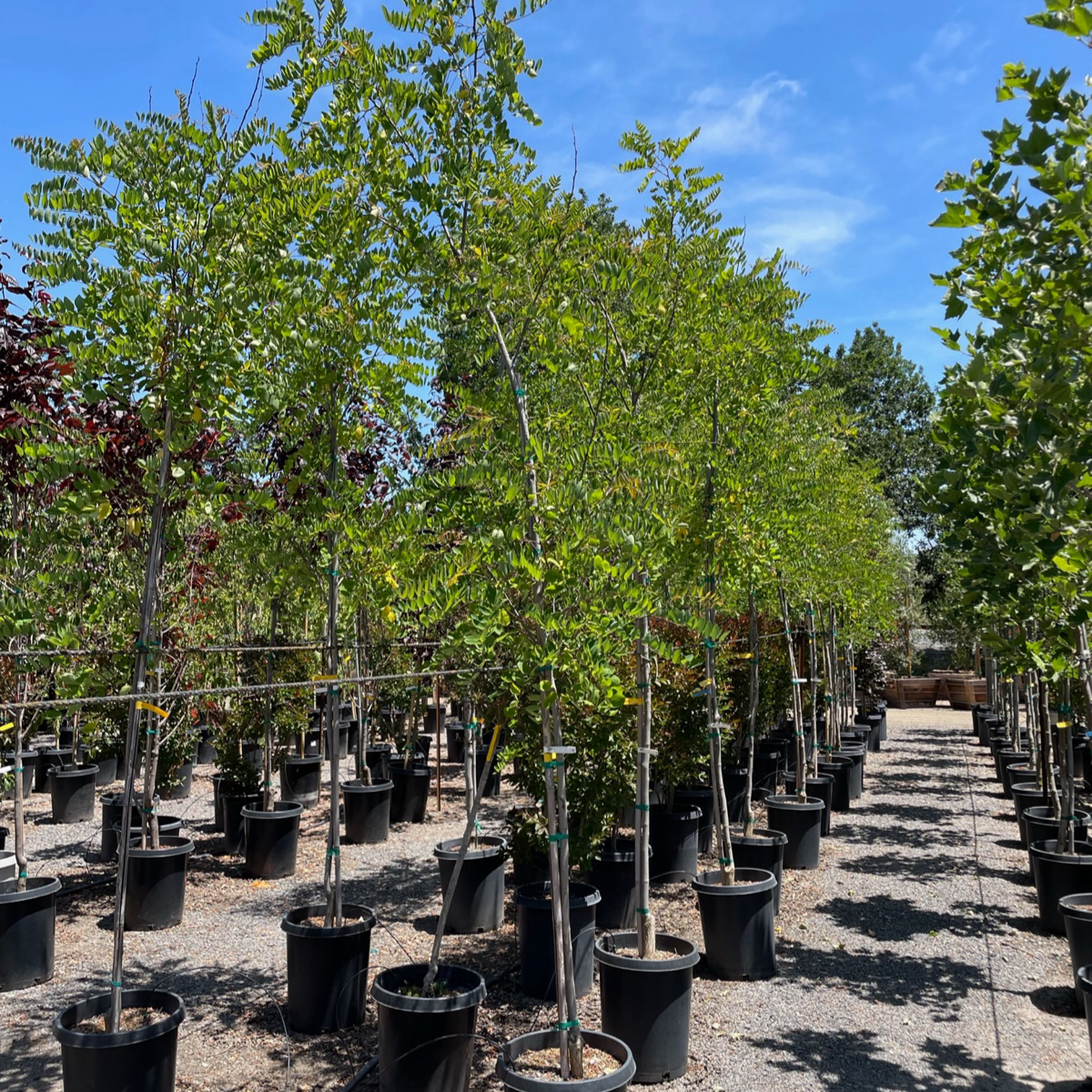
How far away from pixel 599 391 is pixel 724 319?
100cm

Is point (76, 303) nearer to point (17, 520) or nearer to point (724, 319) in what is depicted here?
point (17, 520)

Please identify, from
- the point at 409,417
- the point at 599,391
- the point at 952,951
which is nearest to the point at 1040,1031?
the point at 952,951

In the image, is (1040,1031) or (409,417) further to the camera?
(409,417)

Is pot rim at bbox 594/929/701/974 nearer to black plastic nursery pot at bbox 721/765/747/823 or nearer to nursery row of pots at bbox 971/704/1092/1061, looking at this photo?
nursery row of pots at bbox 971/704/1092/1061

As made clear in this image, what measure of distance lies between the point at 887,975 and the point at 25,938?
524cm

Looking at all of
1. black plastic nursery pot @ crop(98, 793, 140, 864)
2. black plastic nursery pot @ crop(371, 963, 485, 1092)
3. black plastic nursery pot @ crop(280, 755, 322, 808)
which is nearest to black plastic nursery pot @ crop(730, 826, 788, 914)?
black plastic nursery pot @ crop(371, 963, 485, 1092)

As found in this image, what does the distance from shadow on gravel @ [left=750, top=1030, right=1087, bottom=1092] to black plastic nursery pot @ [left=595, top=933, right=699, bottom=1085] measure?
533 millimetres

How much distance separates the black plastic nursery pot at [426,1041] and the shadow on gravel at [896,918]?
368 cm

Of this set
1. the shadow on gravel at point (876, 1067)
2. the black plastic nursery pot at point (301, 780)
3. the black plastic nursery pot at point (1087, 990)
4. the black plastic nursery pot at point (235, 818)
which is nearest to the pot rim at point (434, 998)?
the shadow on gravel at point (876, 1067)

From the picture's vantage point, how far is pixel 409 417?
17.8 feet

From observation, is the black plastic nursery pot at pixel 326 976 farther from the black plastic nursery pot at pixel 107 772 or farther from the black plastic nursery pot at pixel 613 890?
the black plastic nursery pot at pixel 107 772

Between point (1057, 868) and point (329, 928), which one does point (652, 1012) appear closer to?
point (329, 928)

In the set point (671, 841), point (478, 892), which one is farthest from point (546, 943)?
point (671, 841)

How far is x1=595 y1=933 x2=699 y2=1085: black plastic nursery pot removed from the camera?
4.40 meters
